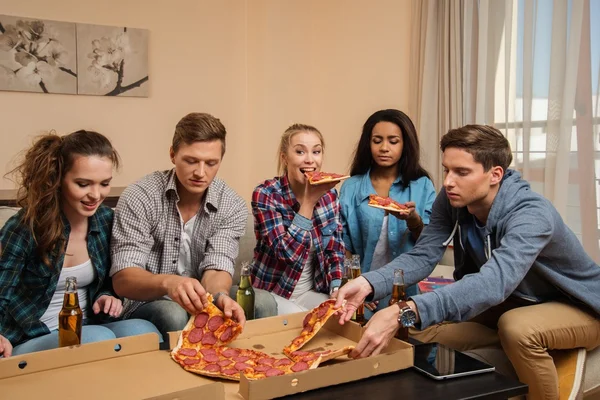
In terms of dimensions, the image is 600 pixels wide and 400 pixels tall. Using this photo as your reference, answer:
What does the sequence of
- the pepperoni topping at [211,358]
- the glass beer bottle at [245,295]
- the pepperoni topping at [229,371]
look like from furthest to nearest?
the glass beer bottle at [245,295]
the pepperoni topping at [211,358]
the pepperoni topping at [229,371]

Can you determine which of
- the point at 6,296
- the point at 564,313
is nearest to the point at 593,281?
the point at 564,313

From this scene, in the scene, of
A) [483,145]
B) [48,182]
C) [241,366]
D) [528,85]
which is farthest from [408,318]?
[528,85]

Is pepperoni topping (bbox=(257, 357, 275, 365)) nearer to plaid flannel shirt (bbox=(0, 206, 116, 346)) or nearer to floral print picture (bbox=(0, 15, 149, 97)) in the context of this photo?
plaid flannel shirt (bbox=(0, 206, 116, 346))

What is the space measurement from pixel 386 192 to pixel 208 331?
1.60 metres

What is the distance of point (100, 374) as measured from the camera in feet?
5.57

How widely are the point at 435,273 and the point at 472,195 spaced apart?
114 centimetres

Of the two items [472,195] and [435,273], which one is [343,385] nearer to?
[472,195]

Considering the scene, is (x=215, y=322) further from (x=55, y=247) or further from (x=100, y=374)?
(x=55, y=247)

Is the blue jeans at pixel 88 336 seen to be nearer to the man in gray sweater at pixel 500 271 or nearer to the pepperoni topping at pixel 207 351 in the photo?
the pepperoni topping at pixel 207 351

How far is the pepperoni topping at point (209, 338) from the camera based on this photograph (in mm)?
1891

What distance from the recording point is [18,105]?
15.7 feet

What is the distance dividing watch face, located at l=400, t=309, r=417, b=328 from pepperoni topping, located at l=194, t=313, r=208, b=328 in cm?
62

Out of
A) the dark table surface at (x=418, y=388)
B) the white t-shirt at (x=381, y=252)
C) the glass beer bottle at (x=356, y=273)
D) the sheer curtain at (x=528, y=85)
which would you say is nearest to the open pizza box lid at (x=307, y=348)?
the dark table surface at (x=418, y=388)

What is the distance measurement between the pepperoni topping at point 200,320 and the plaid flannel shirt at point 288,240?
2.75 ft
